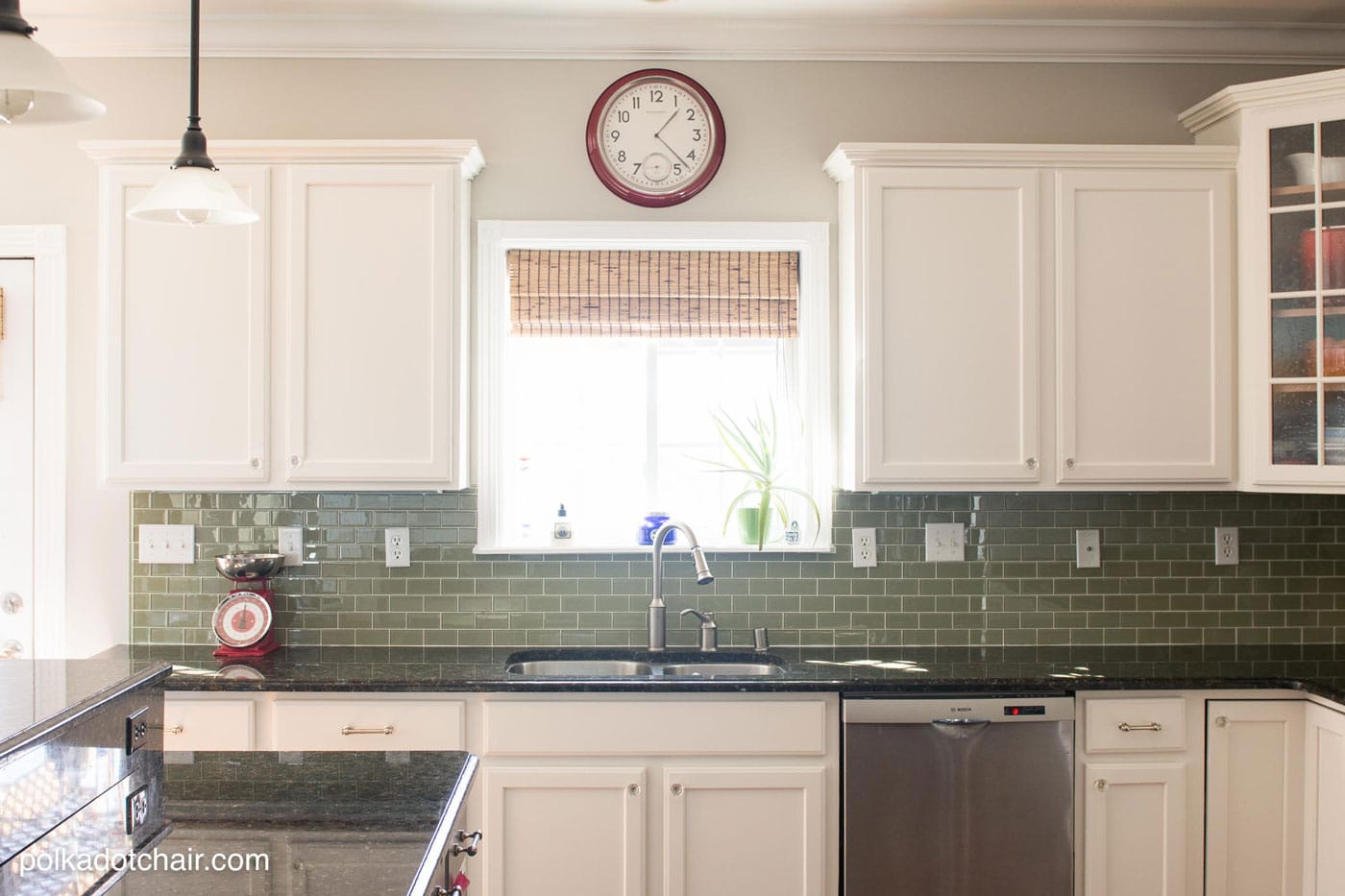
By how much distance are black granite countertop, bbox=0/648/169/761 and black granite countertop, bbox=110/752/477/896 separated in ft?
0.66

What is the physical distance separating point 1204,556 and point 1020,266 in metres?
1.17

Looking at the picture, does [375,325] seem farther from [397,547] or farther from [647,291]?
[647,291]

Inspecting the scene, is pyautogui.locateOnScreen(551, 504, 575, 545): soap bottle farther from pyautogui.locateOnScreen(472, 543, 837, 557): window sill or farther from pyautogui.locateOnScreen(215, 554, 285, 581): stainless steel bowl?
pyautogui.locateOnScreen(215, 554, 285, 581): stainless steel bowl

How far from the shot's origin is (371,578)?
294 cm

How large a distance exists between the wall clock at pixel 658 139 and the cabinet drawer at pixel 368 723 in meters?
1.64

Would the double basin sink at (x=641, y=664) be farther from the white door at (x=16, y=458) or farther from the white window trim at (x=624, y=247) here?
the white door at (x=16, y=458)

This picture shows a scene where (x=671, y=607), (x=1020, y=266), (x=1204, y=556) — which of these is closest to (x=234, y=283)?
(x=671, y=607)

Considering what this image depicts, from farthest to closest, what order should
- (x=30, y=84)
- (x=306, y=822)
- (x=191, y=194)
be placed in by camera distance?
(x=191, y=194)
(x=306, y=822)
(x=30, y=84)

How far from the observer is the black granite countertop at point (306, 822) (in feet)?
3.78

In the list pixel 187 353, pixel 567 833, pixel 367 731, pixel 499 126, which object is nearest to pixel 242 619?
pixel 367 731

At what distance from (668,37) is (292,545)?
1.98 meters

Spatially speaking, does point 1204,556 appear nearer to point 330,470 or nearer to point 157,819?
point 330,470

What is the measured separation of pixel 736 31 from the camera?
2920mm

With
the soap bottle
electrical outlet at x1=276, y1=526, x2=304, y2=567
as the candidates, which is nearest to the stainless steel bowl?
electrical outlet at x1=276, y1=526, x2=304, y2=567
